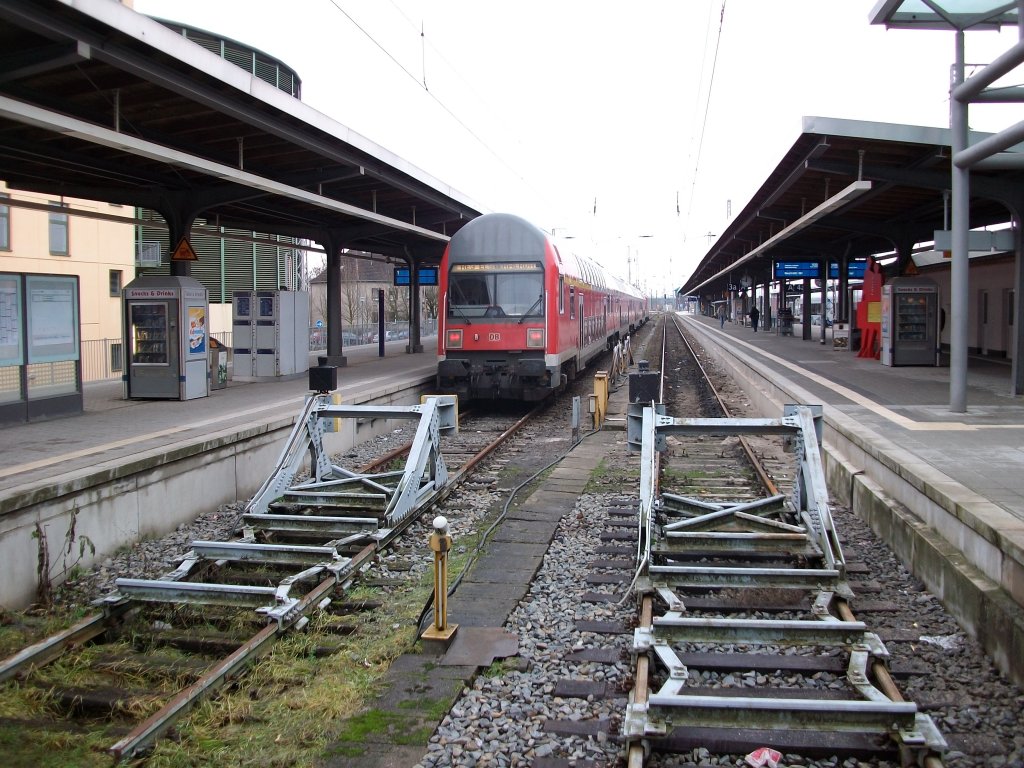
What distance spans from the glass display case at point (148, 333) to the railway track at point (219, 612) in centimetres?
560

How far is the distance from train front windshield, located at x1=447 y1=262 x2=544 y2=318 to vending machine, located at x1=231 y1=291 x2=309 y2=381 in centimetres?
429

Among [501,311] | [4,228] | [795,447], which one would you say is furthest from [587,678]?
[4,228]

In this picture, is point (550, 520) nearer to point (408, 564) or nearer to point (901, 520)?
point (408, 564)

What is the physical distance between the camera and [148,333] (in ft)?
42.1

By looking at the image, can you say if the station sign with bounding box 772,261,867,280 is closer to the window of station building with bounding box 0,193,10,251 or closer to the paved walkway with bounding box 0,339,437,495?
the paved walkway with bounding box 0,339,437,495

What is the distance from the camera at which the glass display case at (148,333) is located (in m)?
12.7

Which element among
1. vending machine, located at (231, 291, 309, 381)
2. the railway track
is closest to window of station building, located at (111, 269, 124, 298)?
vending machine, located at (231, 291, 309, 381)

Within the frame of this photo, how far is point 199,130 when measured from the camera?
11.7m

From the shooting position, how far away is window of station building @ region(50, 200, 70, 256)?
74.9 ft

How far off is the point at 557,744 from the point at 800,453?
12.5ft

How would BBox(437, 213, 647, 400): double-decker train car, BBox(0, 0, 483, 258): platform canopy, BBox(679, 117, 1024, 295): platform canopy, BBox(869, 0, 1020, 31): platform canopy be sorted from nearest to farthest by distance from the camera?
BBox(0, 0, 483, 258): platform canopy, BBox(869, 0, 1020, 31): platform canopy, BBox(679, 117, 1024, 295): platform canopy, BBox(437, 213, 647, 400): double-decker train car

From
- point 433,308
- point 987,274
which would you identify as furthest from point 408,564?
point 433,308

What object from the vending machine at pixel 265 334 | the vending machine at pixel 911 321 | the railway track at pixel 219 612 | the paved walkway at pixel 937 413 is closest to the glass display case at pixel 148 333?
the vending machine at pixel 265 334

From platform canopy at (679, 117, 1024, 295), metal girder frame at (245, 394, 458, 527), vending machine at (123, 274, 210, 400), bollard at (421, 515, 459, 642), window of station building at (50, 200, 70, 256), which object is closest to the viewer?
Result: bollard at (421, 515, 459, 642)
